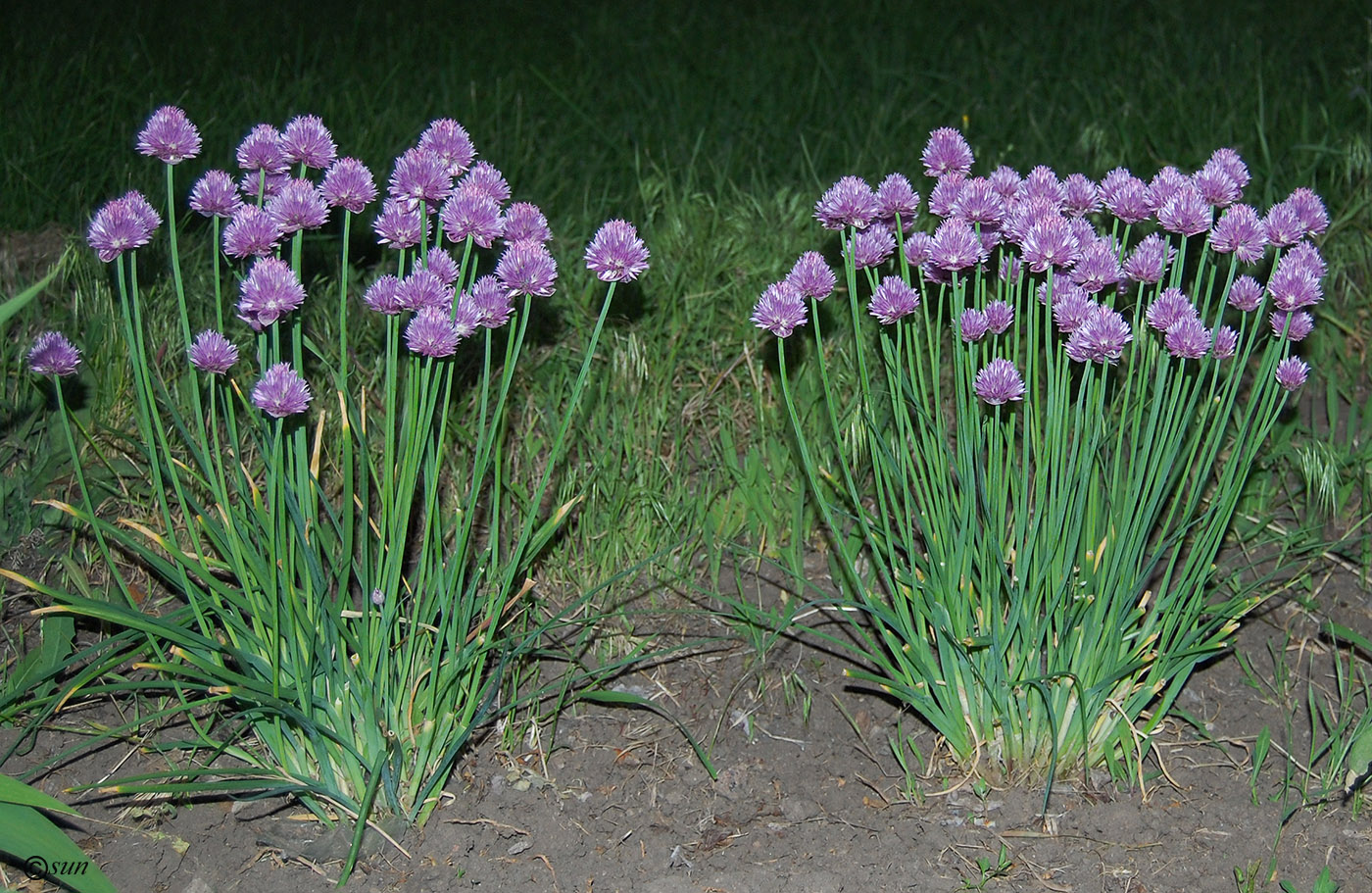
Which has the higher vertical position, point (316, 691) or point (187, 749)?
point (316, 691)

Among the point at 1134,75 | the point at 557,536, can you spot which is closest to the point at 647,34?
the point at 1134,75

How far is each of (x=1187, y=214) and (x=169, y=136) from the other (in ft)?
4.66

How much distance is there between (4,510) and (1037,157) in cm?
267

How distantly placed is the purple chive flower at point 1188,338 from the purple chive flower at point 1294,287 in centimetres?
15

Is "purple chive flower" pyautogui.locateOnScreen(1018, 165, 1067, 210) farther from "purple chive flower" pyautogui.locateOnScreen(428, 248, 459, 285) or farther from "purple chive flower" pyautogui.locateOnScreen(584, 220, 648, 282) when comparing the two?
"purple chive flower" pyautogui.locateOnScreen(428, 248, 459, 285)

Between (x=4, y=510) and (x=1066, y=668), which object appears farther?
(x=4, y=510)

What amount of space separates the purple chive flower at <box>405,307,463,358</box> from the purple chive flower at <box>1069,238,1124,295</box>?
0.89 meters

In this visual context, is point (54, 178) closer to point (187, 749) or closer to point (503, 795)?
point (187, 749)

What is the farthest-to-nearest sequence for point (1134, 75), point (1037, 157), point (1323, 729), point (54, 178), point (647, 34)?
1. point (647, 34)
2. point (1134, 75)
3. point (1037, 157)
4. point (54, 178)
5. point (1323, 729)

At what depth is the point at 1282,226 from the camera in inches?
75.7

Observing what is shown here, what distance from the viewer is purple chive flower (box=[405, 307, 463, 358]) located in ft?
5.75

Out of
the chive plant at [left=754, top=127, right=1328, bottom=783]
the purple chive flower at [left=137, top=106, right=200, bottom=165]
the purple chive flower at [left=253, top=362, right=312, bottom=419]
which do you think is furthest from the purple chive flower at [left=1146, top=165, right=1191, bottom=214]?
the purple chive flower at [left=137, top=106, right=200, bottom=165]

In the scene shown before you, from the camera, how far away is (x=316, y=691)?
1.96 metres

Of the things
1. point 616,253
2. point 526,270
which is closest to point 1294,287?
point 616,253
